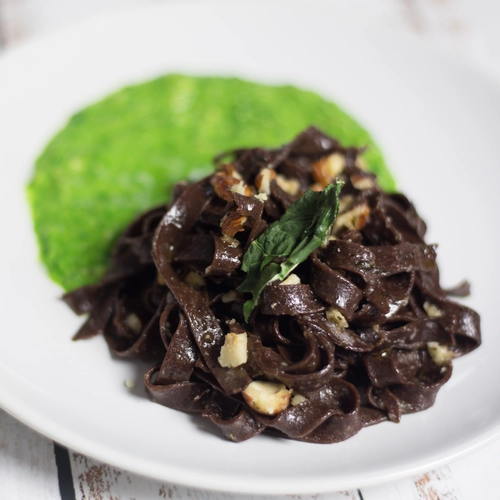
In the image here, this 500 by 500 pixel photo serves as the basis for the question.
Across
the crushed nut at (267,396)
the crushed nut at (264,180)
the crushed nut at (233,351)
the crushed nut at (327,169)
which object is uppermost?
the crushed nut at (327,169)

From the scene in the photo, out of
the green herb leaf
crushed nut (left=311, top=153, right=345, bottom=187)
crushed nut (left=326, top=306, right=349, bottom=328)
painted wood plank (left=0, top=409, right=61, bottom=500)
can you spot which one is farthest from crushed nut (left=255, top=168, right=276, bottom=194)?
painted wood plank (left=0, top=409, right=61, bottom=500)

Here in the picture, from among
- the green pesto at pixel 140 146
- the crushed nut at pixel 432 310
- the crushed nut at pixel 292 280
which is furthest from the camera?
the green pesto at pixel 140 146

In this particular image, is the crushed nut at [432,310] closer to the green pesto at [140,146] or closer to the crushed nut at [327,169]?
the crushed nut at [327,169]

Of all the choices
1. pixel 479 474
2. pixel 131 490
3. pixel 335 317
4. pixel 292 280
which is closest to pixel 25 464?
pixel 131 490

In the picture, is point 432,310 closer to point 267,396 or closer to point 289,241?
point 289,241

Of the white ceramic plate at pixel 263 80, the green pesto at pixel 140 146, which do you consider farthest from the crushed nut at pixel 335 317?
the green pesto at pixel 140 146

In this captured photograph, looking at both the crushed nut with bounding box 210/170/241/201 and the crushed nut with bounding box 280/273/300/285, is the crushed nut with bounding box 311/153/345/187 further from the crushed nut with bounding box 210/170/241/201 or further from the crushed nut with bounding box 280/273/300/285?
A: the crushed nut with bounding box 280/273/300/285
